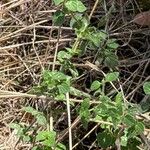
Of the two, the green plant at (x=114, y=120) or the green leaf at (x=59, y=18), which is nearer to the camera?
the green plant at (x=114, y=120)

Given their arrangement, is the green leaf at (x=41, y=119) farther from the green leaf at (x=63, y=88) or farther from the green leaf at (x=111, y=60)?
the green leaf at (x=111, y=60)

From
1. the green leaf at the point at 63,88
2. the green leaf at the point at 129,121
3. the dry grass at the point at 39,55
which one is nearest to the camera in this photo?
the green leaf at the point at 129,121

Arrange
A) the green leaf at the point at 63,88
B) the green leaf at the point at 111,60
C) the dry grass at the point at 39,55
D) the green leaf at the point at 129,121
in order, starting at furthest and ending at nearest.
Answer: the dry grass at the point at 39,55 < the green leaf at the point at 111,60 < the green leaf at the point at 63,88 < the green leaf at the point at 129,121

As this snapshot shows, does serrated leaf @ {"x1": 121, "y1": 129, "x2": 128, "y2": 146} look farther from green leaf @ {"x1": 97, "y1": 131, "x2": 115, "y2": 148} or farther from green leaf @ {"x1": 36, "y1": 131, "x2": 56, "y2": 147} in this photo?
green leaf @ {"x1": 36, "y1": 131, "x2": 56, "y2": 147}

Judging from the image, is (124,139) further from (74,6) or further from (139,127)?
(74,6)

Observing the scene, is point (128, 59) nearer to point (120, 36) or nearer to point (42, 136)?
point (120, 36)

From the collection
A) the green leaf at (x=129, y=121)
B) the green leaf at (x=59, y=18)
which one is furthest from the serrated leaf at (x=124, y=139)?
the green leaf at (x=59, y=18)

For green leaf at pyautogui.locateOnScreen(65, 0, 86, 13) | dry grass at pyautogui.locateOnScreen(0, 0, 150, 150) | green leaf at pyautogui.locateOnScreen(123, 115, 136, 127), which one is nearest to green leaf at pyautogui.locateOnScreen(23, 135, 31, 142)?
dry grass at pyautogui.locateOnScreen(0, 0, 150, 150)

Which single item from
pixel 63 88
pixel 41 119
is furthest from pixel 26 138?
pixel 63 88
